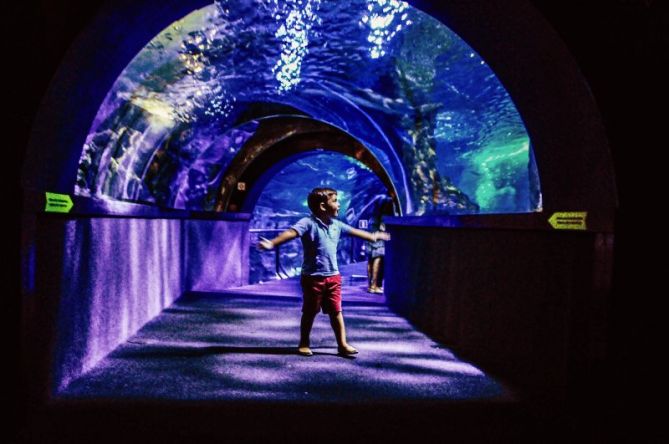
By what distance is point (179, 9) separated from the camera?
3744 millimetres

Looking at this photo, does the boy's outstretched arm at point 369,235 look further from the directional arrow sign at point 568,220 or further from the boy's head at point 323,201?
the directional arrow sign at point 568,220

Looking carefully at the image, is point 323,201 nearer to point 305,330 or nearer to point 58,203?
point 305,330

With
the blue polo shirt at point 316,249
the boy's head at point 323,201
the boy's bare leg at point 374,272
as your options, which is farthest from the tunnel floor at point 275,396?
the boy's bare leg at point 374,272

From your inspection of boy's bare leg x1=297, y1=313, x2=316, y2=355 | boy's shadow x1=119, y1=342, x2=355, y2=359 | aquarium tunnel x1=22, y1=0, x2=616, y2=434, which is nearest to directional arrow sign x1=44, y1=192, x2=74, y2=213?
aquarium tunnel x1=22, y1=0, x2=616, y2=434

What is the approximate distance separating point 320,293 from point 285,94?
675 centimetres

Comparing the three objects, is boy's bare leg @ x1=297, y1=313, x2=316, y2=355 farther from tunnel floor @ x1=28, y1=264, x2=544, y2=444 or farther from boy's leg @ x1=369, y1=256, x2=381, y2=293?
boy's leg @ x1=369, y1=256, x2=381, y2=293

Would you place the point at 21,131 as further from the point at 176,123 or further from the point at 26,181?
the point at 176,123

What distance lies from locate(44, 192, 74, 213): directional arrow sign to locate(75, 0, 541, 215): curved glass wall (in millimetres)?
3725

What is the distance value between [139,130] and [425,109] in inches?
226

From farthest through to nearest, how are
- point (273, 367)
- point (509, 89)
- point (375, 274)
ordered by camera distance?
point (375, 274) → point (273, 367) → point (509, 89)

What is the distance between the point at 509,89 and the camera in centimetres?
407

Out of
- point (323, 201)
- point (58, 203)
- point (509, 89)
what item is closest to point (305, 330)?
point (323, 201)

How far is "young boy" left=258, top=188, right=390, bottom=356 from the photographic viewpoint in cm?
→ 470

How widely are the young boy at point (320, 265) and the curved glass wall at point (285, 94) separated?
3387 millimetres
